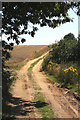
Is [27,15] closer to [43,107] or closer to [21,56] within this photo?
[43,107]

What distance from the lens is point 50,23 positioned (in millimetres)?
6711

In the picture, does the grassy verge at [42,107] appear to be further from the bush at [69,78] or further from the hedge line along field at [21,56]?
the hedge line along field at [21,56]

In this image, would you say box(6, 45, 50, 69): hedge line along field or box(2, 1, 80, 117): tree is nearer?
box(2, 1, 80, 117): tree

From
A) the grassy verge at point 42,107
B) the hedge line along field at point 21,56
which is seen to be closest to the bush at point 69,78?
the grassy verge at point 42,107

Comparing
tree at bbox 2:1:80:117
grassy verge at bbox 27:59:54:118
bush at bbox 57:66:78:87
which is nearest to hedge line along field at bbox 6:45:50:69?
bush at bbox 57:66:78:87

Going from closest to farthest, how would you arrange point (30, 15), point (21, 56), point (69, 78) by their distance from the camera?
point (30, 15) → point (69, 78) → point (21, 56)

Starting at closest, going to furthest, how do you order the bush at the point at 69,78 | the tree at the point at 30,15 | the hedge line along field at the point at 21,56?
1. the tree at the point at 30,15
2. the bush at the point at 69,78
3. the hedge line along field at the point at 21,56

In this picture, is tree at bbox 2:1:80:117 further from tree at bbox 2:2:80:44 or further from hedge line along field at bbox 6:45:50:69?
hedge line along field at bbox 6:45:50:69

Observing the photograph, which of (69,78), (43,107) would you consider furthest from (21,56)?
(43,107)

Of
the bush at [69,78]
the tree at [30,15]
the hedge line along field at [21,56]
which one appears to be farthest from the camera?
the hedge line along field at [21,56]

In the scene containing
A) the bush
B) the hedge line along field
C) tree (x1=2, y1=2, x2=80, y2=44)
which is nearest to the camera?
tree (x1=2, y1=2, x2=80, y2=44)


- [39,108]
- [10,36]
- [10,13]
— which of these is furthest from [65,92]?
[10,13]

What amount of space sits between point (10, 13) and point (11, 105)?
3.17 m

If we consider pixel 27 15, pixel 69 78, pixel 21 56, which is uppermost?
pixel 27 15
